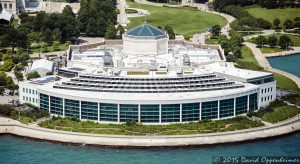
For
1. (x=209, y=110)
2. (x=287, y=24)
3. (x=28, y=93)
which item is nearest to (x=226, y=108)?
(x=209, y=110)

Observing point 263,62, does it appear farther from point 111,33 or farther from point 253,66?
point 111,33

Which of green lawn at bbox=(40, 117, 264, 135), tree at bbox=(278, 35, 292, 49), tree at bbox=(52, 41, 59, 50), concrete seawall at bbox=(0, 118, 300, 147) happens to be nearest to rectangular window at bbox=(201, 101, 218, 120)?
green lawn at bbox=(40, 117, 264, 135)

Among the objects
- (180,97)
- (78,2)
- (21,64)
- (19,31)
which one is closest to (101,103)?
(180,97)

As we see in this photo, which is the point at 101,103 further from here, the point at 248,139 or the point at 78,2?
the point at 78,2

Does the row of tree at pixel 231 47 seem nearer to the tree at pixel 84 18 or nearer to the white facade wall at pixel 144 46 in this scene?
the white facade wall at pixel 144 46

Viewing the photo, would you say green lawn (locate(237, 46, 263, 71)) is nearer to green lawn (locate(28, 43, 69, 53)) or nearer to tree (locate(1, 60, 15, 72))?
green lawn (locate(28, 43, 69, 53))
